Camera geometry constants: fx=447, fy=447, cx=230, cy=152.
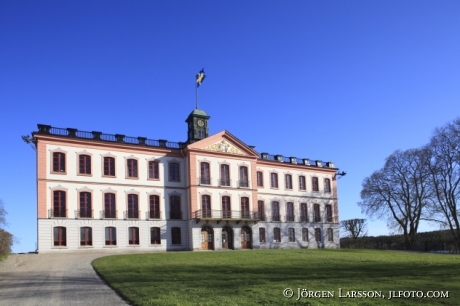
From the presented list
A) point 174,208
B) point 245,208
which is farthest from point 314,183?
point 174,208

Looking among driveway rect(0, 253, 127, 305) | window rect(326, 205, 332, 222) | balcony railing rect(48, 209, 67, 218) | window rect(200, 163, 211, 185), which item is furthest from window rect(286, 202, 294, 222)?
driveway rect(0, 253, 127, 305)

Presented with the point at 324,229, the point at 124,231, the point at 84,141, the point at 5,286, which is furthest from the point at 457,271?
the point at 324,229

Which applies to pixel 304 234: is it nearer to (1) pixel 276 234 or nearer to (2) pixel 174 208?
(1) pixel 276 234

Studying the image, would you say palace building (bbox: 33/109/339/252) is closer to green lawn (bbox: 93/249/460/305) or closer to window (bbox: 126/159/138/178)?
window (bbox: 126/159/138/178)

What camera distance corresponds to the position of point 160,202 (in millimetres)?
36812

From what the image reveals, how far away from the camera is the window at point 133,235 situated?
34.8 m

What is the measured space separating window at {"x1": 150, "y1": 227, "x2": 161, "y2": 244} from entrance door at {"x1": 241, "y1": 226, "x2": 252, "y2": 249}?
25.1 ft

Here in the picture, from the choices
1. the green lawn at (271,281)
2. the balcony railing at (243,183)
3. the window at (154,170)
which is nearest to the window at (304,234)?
the balcony railing at (243,183)

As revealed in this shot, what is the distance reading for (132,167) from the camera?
36219 mm

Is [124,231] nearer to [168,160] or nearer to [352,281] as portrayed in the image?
[168,160]

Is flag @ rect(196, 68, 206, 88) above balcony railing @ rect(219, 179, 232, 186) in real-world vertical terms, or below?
above

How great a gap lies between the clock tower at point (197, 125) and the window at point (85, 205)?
11.0 m

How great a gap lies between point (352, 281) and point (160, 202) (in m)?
24.9

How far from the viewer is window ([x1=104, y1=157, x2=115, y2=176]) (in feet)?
115
